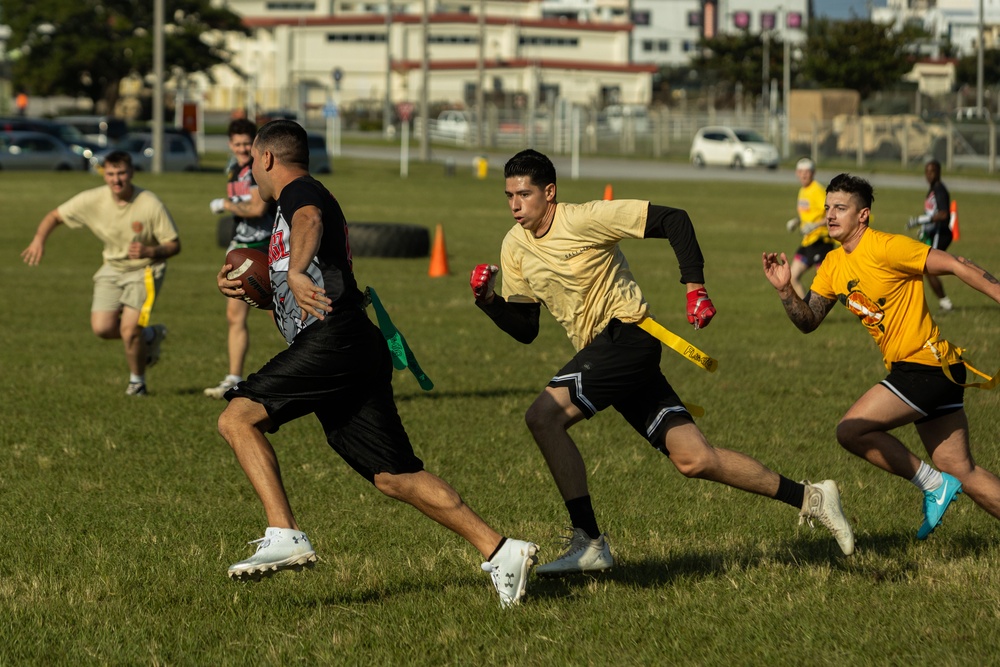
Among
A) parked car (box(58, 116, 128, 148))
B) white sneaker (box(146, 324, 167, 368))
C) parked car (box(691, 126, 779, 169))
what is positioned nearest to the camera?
white sneaker (box(146, 324, 167, 368))

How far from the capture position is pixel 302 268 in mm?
5750

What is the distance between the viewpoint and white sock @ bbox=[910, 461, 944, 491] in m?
6.79

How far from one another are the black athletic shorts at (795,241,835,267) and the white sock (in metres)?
10.6

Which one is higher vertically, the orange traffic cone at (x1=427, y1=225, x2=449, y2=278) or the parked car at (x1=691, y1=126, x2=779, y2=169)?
the parked car at (x1=691, y1=126, x2=779, y2=169)

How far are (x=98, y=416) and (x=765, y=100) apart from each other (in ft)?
285

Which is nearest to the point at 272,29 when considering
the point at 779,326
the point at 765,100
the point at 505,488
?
the point at 765,100

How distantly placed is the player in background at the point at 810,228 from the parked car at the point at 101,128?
4524 centimetres

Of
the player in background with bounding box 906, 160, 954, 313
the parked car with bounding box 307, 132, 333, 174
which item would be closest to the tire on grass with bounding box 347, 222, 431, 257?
the player in background with bounding box 906, 160, 954, 313

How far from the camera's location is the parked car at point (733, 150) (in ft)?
195

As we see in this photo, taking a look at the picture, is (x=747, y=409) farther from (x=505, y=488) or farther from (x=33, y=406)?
(x=33, y=406)

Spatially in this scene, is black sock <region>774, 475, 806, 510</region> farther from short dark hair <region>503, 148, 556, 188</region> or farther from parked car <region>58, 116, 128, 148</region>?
parked car <region>58, 116, 128, 148</region>

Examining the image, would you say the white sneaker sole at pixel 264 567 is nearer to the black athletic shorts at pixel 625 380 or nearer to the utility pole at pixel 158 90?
the black athletic shorts at pixel 625 380

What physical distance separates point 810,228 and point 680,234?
11527mm

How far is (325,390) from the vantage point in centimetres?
592
